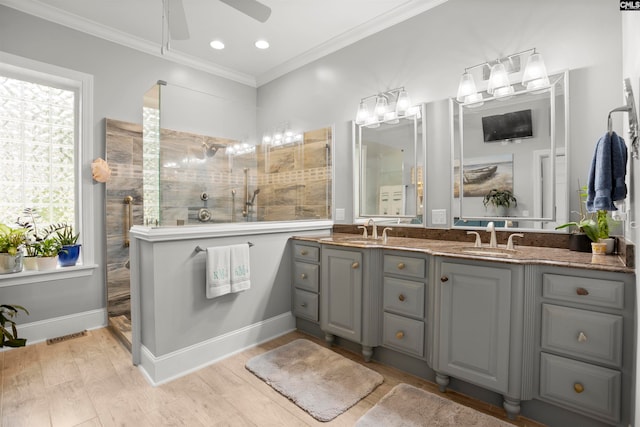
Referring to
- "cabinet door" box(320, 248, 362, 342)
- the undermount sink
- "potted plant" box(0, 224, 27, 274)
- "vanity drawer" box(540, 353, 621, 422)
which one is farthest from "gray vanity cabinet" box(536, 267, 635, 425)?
"potted plant" box(0, 224, 27, 274)

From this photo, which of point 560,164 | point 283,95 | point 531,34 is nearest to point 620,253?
point 560,164

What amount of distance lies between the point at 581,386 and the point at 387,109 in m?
2.22

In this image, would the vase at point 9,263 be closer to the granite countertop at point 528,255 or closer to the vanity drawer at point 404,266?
the granite countertop at point 528,255

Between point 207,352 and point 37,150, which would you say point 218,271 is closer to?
point 207,352

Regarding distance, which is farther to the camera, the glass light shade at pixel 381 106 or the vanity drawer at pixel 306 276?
the glass light shade at pixel 381 106

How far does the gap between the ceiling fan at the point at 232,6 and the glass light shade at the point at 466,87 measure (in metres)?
1.40

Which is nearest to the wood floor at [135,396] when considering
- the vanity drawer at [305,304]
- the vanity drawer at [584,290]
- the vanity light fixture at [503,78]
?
the vanity drawer at [305,304]

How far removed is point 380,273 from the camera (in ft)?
7.21

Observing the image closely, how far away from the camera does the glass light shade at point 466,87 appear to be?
2.25 metres

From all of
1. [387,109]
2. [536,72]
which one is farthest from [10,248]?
[536,72]

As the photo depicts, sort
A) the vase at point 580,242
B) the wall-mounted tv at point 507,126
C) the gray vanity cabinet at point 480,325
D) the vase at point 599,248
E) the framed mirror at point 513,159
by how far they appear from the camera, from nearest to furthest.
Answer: the gray vanity cabinet at point 480,325, the vase at point 599,248, the vase at point 580,242, the framed mirror at point 513,159, the wall-mounted tv at point 507,126

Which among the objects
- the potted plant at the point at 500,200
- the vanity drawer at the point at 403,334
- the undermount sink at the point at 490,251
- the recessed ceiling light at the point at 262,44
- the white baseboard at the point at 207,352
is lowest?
the white baseboard at the point at 207,352

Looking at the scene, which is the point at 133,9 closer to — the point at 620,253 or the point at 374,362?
the point at 374,362

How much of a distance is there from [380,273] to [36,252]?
2803 millimetres
